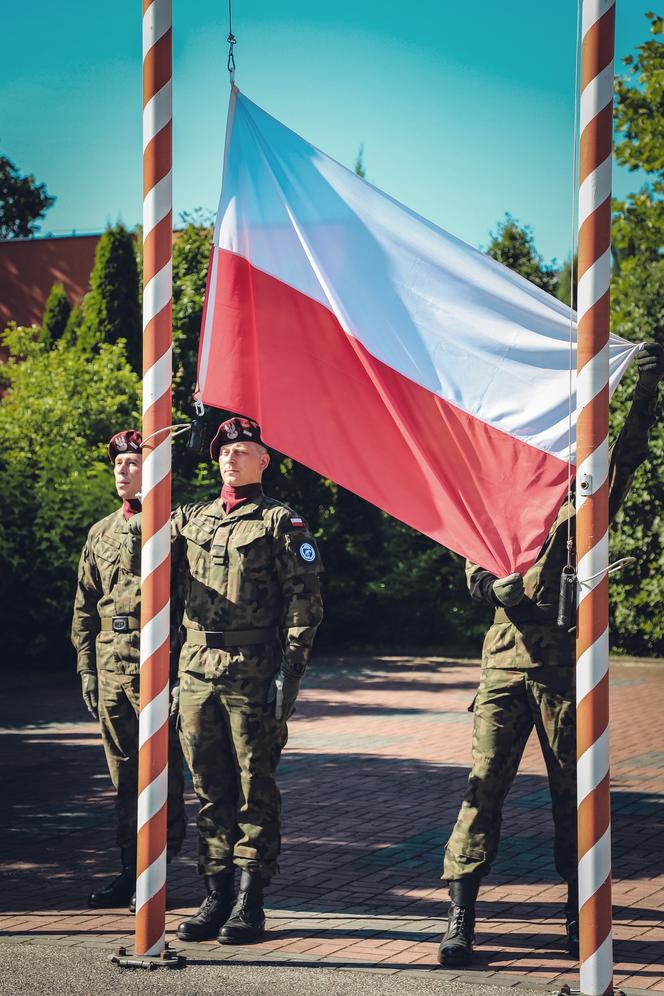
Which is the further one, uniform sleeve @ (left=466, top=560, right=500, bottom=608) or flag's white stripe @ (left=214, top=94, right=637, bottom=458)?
uniform sleeve @ (left=466, top=560, right=500, bottom=608)

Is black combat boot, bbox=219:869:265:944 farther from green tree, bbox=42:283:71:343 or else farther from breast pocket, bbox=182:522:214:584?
green tree, bbox=42:283:71:343

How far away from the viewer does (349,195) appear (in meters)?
5.23

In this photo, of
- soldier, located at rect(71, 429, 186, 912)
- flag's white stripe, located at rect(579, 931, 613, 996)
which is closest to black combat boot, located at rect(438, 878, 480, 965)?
flag's white stripe, located at rect(579, 931, 613, 996)

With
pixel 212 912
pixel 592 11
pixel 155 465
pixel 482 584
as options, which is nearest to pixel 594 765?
pixel 482 584

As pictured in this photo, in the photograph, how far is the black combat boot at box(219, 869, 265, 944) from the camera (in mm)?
5223

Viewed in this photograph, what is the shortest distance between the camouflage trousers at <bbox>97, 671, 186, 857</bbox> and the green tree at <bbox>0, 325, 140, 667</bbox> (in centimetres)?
943

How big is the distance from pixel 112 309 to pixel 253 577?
1757cm

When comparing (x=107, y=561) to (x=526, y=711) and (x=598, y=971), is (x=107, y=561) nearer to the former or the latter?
(x=526, y=711)

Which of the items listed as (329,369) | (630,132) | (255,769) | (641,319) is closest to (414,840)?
(255,769)

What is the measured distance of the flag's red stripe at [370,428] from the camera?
5.00 metres

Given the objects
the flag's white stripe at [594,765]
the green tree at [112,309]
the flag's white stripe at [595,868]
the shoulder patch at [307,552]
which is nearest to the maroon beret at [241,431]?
the shoulder patch at [307,552]

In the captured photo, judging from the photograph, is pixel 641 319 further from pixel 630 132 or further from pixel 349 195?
pixel 349 195

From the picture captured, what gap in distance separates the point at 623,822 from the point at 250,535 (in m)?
3.56

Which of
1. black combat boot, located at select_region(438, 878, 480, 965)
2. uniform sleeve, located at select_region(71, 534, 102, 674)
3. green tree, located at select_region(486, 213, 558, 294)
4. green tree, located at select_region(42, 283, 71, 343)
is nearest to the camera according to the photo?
black combat boot, located at select_region(438, 878, 480, 965)
